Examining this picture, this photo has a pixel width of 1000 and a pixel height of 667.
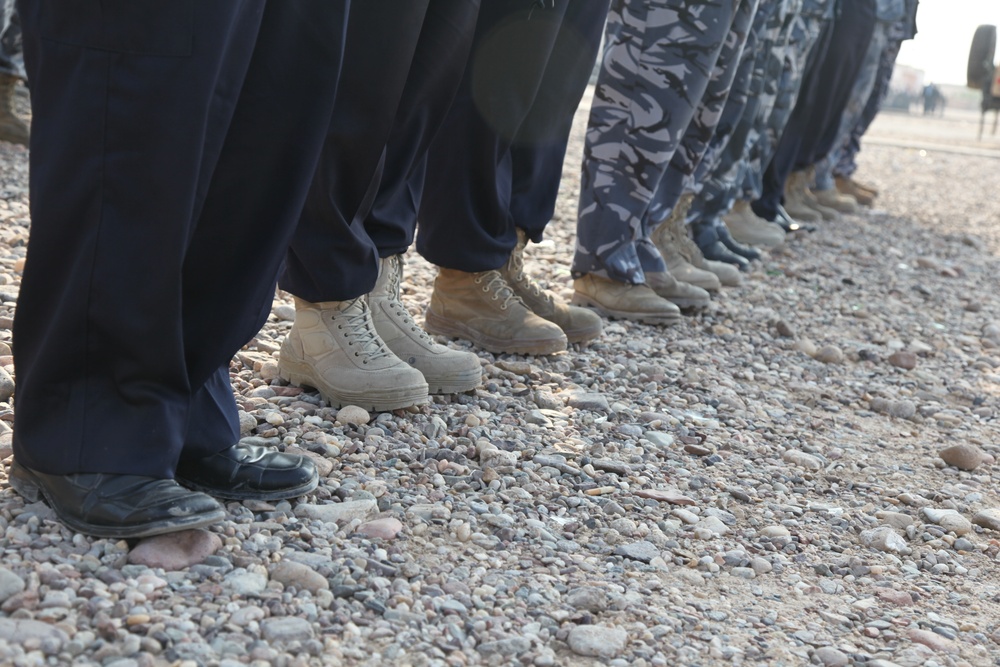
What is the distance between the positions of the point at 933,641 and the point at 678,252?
2519 millimetres

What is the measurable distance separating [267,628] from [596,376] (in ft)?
4.93

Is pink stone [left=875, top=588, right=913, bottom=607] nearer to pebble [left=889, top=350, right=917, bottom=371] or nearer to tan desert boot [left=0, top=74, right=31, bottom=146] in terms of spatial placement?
pebble [left=889, top=350, right=917, bottom=371]

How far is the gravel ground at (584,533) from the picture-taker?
55.8 inches

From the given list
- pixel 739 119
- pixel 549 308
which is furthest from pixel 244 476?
pixel 739 119

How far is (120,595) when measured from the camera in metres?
1.39

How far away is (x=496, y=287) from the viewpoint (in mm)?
2762

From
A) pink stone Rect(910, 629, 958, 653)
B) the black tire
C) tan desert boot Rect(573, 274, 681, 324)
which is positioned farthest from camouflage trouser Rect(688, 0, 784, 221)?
the black tire

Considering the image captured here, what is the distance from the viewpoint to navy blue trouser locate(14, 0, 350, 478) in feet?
4.41

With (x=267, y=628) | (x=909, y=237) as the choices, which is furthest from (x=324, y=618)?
(x=909, y=237)

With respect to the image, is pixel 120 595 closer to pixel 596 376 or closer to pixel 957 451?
pixel 596 376

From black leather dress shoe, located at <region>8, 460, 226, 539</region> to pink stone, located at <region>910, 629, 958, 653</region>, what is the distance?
3.44ft

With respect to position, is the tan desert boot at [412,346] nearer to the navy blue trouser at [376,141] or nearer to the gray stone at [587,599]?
the navy blue trouser at [376,141]

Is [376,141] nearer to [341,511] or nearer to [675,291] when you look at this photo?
[341,511]

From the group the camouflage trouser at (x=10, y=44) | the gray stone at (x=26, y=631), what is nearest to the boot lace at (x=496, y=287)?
the gray stone at (x=26, y=631)
